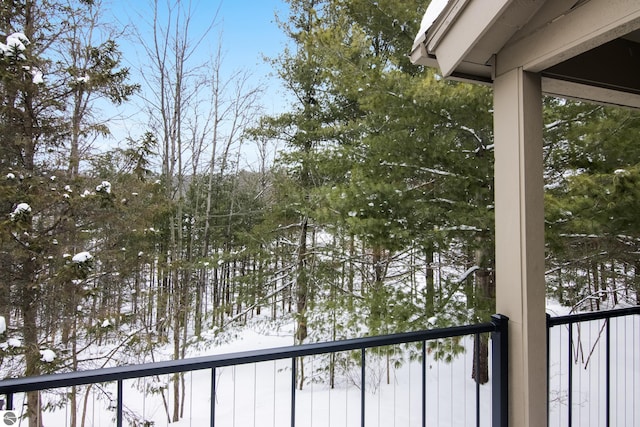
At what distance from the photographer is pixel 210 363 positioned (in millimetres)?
1151

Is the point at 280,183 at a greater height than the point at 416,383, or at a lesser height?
greater

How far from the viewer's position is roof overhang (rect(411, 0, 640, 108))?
1276 mm

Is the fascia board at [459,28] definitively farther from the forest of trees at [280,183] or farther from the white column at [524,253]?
the forest of trees at [280,183]

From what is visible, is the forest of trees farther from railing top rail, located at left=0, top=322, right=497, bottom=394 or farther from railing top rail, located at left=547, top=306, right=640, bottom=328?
railing top rail, located at left=0, top=322, right=497, bottom=394

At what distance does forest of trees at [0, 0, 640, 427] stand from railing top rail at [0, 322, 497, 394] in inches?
103

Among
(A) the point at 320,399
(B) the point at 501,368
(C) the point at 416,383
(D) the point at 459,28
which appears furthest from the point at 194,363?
(C) the point at 416,383

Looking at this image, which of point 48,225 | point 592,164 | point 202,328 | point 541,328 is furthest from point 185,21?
point 541,328

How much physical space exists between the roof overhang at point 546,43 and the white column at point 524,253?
0.42 ft

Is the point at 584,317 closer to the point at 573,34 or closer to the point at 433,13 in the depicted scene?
the point at 573,34

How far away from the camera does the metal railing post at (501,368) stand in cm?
153

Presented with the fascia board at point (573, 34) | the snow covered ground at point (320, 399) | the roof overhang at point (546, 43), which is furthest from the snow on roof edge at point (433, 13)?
the snow covered ground at point (320, 399)

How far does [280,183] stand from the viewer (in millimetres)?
8062

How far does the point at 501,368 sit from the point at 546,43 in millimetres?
1360

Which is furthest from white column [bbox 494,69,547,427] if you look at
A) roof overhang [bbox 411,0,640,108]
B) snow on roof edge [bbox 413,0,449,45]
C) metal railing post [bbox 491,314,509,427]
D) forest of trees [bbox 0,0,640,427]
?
forest of trees [bbox 0,0,640,427]
